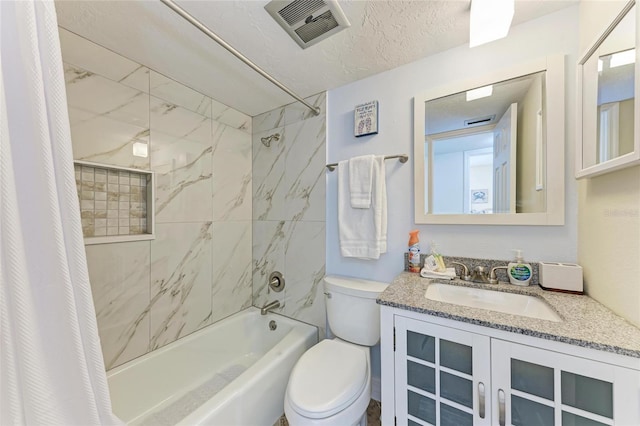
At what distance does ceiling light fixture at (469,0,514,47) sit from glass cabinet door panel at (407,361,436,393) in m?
1.36

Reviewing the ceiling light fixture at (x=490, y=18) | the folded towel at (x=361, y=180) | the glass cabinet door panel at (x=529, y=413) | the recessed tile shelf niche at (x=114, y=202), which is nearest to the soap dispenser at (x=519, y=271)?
the glass cabinet door panel at (x=529, y=413)

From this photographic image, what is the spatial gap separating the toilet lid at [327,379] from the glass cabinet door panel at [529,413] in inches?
22.2

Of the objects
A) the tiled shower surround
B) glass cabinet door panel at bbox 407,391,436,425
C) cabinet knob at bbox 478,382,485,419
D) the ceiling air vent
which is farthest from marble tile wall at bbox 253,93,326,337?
cabinet knob at bbox 478,382,485,419

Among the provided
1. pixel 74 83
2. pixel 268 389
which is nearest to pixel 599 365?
Result: pixel 268 389

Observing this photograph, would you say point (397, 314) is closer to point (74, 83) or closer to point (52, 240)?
point (52, 240)

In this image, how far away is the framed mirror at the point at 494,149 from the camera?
42.6 inches

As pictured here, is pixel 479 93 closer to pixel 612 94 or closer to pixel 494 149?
pixel 494 149

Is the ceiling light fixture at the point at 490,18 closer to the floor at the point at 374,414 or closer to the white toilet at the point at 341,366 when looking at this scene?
the white toilet at the point at 341,366

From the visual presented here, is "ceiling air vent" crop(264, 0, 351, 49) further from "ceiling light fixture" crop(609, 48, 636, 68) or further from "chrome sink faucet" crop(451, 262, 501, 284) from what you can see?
"chrome sink faucet" crop(451, 262, 501, 284)

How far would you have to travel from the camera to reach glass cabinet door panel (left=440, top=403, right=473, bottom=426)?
2.74ft

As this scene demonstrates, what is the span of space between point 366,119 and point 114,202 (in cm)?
159

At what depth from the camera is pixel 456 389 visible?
858mm

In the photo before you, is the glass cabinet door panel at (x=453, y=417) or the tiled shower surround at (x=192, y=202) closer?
the glass cabinet door panel at (x=453, y=417)

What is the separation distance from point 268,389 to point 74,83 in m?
1.87
